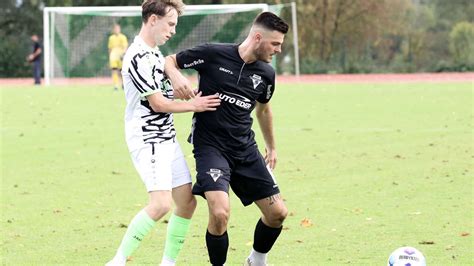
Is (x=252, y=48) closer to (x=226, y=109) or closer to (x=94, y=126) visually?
(x=226, y=109)

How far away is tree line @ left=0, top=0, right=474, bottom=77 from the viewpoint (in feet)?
156

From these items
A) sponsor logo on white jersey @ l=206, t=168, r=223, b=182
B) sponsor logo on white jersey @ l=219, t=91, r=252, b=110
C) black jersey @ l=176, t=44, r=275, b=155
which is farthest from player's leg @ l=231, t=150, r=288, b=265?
sponsor logo on white jersey @ l=219, t=91, r=252, b=110

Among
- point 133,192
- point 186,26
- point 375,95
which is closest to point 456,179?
point 133,192

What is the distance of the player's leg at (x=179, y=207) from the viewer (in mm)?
7289

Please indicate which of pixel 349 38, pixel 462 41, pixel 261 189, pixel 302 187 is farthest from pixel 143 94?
pixel 462 41

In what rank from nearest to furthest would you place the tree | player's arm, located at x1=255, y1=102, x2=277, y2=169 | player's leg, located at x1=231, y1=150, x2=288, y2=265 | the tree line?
1. player's leg, located at x1=231, y1=150, x2=288, y2=265
2. player's arm, located at x1=255, y1=102, x2=277, y2=169
3. the tree line
4. the tree

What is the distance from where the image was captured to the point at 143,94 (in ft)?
22.4

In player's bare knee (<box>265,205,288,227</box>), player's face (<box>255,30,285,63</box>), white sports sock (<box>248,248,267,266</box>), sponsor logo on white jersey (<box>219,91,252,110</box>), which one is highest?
player's face (<box>255,30,285,63</box>)

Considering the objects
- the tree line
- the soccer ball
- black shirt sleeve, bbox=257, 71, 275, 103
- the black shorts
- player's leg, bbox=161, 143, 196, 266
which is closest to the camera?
the soccer ball

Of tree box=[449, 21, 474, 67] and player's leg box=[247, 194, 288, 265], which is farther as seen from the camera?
tree box=[449, 21, 474, 67]

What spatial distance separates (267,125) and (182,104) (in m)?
1.24

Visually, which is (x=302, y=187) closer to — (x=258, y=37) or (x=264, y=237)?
(x=264, y=237)

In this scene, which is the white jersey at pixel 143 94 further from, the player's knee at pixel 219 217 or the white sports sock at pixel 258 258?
the white sports sock at pixel 258 258

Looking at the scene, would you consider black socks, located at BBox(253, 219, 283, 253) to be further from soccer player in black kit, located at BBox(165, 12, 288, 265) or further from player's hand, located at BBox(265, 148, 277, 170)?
player's hand, located at BBox(265, 148, 277, 170)
